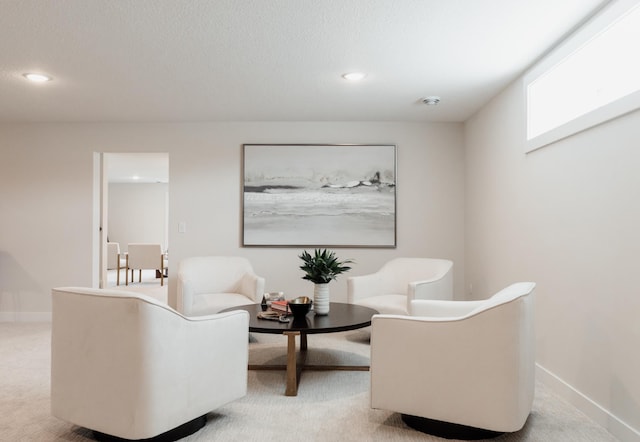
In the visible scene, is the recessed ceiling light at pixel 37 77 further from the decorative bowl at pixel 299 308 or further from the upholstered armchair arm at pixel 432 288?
the upholstered armchair arm at pixel 432 288

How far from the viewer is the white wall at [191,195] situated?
5.51 meters

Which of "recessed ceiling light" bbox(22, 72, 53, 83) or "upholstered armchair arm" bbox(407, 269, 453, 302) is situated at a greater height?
"recessed ceiling light" bbox(22, 72, 53, 83)

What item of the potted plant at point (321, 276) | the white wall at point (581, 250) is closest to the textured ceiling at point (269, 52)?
the white wall at point (581, 250)

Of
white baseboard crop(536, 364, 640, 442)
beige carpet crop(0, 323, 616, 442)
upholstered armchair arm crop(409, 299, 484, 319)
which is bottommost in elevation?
beige carpet crop(0, 323, 616, 442)

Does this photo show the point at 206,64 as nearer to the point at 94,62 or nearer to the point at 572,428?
the point at 94,62

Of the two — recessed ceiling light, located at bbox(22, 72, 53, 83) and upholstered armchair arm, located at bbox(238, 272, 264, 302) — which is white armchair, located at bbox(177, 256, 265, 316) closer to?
upholstered armchair arm, located at bbox(238, 272, 264, 302)

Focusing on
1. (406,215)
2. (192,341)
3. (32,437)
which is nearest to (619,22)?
(192,341)

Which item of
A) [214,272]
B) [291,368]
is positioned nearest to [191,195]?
[214,272]

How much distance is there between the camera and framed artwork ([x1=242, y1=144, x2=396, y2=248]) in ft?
18.0

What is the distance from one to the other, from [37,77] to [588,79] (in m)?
3.96

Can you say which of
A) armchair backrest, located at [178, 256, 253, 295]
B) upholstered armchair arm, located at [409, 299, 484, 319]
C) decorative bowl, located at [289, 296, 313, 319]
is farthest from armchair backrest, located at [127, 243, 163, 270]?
upholstered armchair arm, located at [409, 299, 484, 319]

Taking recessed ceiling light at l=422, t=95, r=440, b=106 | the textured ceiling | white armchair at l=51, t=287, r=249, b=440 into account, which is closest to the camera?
white armchair at l=51, t=287, r=249, b=440

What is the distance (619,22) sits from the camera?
258cm

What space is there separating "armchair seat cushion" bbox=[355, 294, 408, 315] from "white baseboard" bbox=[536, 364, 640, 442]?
1.09 m
